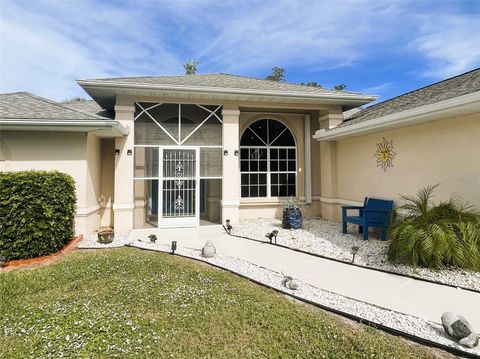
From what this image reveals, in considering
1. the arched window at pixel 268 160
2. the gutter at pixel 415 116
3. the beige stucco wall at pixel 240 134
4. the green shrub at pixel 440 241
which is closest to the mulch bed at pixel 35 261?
the beige stucco wall at pixel 240 134

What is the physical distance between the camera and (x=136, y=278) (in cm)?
475

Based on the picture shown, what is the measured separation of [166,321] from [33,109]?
23.6 feet

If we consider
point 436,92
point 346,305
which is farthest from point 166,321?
point 436,92

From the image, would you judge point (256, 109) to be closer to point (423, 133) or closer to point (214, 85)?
point (214, 85)

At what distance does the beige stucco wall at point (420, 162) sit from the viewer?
595cm

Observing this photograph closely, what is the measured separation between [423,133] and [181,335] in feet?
24.0

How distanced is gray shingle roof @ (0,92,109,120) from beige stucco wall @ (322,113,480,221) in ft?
27.0

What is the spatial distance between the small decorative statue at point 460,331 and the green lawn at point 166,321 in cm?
45

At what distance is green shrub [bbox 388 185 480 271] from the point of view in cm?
489

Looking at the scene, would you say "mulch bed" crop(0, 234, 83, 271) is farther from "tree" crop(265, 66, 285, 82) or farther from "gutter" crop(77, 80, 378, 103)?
"tree" crop(265, 66, 285, 82)

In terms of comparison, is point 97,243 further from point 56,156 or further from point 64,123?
point 64,123

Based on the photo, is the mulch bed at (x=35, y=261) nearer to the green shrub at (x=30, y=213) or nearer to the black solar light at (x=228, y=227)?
the green shrub at (x=30, y=213)

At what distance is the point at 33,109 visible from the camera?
7.40 meters

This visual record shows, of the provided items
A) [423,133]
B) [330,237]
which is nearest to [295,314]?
[330,237]
